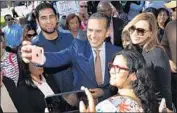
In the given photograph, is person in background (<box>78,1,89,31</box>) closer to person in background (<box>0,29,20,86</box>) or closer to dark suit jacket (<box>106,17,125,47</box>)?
dark suit jacket (<box>106,17,125,47</box>)

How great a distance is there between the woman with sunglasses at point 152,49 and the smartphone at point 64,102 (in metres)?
0.74

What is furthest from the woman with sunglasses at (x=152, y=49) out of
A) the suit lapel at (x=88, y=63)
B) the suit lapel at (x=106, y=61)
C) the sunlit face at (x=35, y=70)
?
the sunlit face at (x=35, y=70)

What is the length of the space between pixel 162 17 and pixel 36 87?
9.37 ft

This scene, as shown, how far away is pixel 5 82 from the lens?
9.37ft

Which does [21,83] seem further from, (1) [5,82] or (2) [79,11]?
(2) [79,11]

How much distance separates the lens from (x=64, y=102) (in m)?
2.22

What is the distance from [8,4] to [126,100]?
537 cm

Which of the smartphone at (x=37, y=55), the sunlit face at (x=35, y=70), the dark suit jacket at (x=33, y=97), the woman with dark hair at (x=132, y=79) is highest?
the smartphone at (x=37, y=55)

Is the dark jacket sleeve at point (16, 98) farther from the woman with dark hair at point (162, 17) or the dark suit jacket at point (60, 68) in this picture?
the woman with dark hair at point (162, 17)

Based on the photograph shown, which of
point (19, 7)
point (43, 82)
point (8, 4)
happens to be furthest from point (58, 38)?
point (19, 7)

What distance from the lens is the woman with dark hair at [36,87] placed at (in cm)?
307

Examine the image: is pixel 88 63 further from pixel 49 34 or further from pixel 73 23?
pixel 73 23

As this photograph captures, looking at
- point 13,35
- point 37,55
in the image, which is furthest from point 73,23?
point 37,55

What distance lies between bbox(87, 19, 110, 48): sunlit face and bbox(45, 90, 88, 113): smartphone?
2.49 feet
